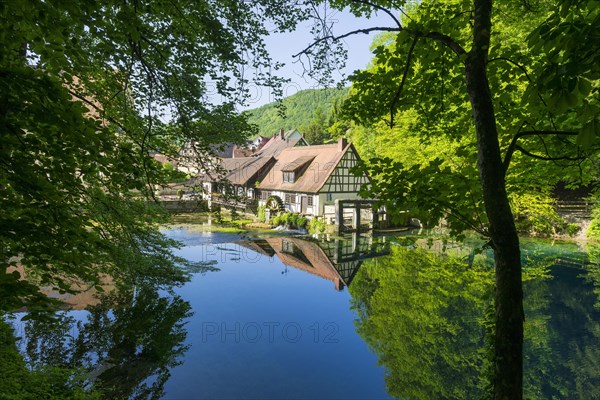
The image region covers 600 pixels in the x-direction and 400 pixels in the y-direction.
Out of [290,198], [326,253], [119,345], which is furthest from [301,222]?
[119,345]

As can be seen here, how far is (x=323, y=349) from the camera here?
1008 centimetres

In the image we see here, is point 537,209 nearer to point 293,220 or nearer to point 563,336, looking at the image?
point 563,336

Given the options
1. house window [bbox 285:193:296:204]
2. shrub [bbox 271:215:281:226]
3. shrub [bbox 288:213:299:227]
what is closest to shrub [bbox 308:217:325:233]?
shrub [bbox 288:213:299:227]

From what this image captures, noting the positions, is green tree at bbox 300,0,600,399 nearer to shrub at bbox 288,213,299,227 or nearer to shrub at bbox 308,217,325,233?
shrub at bbox 308,217,325,233

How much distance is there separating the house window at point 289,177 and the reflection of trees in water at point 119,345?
65.9ft

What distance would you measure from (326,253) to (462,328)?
34.5 feet

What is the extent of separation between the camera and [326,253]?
2081 cm

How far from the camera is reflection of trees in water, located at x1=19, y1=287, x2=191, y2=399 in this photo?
7816 mm

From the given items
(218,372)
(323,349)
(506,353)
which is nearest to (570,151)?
(506,353)

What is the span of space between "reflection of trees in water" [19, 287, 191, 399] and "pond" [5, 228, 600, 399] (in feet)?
0.14

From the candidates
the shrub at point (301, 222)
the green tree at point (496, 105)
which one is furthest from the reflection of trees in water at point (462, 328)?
the shrub at point (301, 222)

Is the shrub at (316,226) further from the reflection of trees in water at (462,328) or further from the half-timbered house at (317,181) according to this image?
the reflection of trees in water at (462,328)

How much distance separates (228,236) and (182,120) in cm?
2162

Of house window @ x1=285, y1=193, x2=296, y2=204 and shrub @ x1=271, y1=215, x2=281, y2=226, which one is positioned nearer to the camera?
shrub @ x1=271, y1=215, x2=281, y2=226
